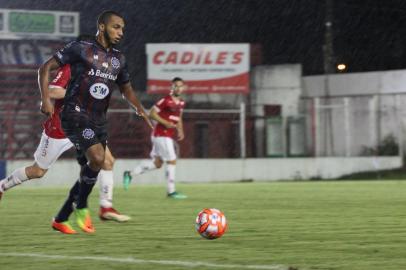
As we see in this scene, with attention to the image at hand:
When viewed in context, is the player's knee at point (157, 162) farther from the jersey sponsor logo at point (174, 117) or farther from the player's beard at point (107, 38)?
the player's beard at point (107, 38)

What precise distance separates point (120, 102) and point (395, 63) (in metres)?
20.1

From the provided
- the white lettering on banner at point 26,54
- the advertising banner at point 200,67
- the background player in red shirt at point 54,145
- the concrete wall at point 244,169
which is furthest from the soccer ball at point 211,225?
the advertising banner at point 200,67

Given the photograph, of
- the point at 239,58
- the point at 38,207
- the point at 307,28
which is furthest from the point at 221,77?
the point at 38,207

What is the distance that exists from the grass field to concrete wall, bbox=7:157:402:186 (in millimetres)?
11855

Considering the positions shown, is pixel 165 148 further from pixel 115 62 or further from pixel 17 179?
pixel 115 62

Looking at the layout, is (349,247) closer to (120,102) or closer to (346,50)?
(120,102)

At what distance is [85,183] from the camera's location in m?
10.6

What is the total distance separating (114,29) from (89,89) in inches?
25.3

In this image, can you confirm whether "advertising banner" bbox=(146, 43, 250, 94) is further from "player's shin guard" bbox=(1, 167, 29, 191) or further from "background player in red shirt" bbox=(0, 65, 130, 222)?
"background player in red shirt" bbox=(0, 65, 130, 222)

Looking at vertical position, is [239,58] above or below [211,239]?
above

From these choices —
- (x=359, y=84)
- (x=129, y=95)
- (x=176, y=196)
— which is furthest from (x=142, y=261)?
(x=359, y=84)

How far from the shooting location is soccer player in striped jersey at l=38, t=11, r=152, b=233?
1028 centimetres

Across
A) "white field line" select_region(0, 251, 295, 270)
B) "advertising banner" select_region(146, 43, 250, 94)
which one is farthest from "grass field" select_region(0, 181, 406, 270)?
"advertising banner" select_region(146, 43, 250, 94)

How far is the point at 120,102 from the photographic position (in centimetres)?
3250
